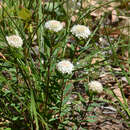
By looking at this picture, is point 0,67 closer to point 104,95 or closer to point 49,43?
point 49,43

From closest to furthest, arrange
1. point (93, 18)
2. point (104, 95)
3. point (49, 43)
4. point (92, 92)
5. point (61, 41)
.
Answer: point (92, 92), point (49, 43), point (61, 41), point (104, 95), point (93, 18)

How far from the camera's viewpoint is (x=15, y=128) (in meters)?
1.23

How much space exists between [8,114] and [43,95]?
0.22 metres

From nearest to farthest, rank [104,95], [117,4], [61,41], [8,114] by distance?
[8,114], [61,41], [104,95], [117,4]

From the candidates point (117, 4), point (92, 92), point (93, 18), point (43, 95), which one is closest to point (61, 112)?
point (43, 95)

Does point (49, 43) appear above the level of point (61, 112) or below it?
above

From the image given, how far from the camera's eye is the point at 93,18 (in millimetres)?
2316

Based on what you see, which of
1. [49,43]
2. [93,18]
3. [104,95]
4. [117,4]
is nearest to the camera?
[49,43]

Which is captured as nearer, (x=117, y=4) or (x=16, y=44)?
(x=16, y=44)

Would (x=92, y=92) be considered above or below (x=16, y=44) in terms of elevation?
below

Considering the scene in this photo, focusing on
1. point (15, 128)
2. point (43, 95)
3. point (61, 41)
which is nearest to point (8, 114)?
point (15, 128)

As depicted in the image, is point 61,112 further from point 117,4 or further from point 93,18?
point 117,4

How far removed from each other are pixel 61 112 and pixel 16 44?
43 centimetres

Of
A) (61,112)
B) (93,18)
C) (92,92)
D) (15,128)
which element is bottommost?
(15,128)
